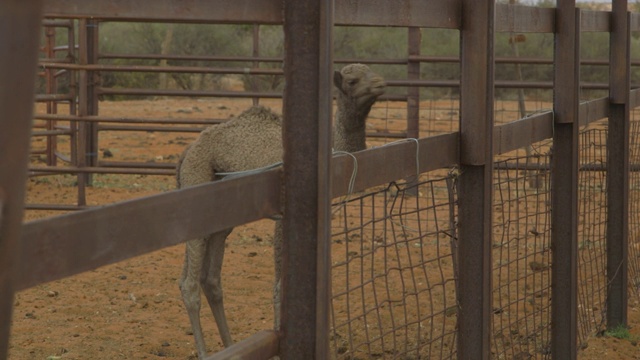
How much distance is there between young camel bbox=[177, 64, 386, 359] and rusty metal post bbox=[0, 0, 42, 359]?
15.8 ft

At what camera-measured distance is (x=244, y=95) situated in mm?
10305

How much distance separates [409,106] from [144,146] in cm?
734

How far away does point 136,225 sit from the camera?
197cm

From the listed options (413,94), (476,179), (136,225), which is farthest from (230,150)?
(413,94)

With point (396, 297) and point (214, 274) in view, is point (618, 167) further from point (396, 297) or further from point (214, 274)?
point (214, 274)

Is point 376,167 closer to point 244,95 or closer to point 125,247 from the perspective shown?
point 125,247

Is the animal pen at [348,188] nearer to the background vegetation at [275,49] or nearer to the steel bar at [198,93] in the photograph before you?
the steel bar at [198,93]

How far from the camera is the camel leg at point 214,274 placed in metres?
5.88

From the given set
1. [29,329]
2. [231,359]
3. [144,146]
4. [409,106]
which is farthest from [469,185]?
[144,146]

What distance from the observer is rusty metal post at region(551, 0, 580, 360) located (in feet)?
16.1

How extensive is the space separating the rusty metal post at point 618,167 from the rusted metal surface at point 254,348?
14.0 feet

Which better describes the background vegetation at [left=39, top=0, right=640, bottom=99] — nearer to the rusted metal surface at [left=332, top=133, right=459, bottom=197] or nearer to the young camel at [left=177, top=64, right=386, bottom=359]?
the young camel at [left=177, top=64, right=386, bottom=359]

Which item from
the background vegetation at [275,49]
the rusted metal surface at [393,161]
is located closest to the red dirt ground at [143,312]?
the rusted metal surface at [393,161]

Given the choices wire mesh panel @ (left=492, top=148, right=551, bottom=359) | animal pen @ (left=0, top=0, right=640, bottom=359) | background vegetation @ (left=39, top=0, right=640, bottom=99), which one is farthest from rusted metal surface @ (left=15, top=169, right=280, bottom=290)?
background vegetation @ (left=39, top=0, right=640, bottom=99)
